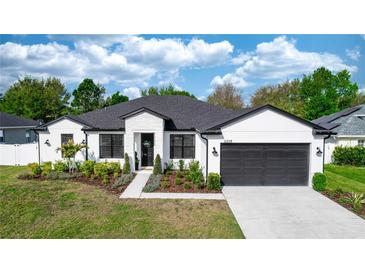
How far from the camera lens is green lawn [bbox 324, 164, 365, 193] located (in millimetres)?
11482

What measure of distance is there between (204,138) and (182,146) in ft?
10.8

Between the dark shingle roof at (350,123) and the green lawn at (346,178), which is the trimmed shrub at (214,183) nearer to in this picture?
the green lawn at (346,178)

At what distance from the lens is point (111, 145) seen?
1433 cm

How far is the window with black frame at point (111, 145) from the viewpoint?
14297 millimetres

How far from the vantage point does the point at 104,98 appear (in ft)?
131

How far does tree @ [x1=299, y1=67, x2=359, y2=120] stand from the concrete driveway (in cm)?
3211

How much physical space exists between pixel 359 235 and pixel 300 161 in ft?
16.9

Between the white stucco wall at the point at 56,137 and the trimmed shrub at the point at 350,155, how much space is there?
18.7 m

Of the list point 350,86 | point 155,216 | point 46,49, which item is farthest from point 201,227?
point 350,86

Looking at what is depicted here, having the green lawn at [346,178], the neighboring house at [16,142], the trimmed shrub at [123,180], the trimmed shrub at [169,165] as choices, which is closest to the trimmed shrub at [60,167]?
the neighboring house at [16,142]

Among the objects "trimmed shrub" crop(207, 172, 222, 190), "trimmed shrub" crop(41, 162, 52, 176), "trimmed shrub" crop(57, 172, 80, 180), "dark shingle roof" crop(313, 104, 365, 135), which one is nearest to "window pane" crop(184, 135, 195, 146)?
"trimmed shrub" crop(207, 172, 222, 190)

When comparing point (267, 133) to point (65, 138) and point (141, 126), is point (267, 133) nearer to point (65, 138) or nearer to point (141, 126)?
point (141, 126)

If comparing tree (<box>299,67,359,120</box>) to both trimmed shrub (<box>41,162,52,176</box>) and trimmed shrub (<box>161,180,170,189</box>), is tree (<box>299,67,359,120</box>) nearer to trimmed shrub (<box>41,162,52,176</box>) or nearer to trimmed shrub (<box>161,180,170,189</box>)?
trimmed shrub (<box>161,180,170,189</box>)

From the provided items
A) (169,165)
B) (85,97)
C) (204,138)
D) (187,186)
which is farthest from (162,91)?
(187,186)
